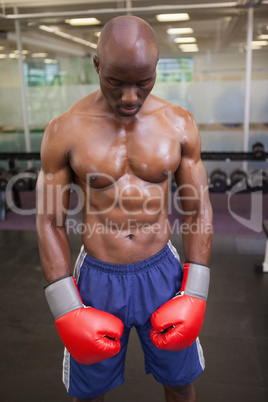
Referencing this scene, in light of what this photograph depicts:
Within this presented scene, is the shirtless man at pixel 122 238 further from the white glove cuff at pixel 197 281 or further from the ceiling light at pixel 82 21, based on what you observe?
the ceiling light at pixel 82 21

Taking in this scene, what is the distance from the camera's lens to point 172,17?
506 cm

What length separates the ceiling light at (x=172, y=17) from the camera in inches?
198

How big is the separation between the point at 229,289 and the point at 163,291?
1.55 m

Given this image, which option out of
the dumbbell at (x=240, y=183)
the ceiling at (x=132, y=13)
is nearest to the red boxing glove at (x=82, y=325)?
the dumbbell at (x=240, y=183)

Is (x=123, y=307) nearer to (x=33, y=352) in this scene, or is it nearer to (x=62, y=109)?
(x=33, y=352)

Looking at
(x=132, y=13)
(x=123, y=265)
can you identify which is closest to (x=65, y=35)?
(x=132, y=13)

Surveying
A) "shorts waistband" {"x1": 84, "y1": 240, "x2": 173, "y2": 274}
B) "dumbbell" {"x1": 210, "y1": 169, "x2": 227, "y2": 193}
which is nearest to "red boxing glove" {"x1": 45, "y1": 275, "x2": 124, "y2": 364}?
"shorts waistband" {"x1": 84, "y1": 240, "x2": 173, "y2": 274}

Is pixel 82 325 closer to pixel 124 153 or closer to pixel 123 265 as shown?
pixel 123 265

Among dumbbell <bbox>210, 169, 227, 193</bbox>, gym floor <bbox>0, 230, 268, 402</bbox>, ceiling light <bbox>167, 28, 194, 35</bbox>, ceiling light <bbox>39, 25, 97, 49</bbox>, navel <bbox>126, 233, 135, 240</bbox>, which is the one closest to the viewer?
navel <bbox>126, 233, 135, 240</bbox>

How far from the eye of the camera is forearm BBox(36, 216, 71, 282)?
3.87 ft

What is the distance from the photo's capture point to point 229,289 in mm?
2645

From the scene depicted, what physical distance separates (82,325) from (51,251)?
0.81ft

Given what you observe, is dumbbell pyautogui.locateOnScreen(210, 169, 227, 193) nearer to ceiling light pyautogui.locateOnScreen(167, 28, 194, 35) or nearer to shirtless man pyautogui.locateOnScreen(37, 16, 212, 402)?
ceiling light pyautogui.locateOnScreen(167, 28, 194, 35)

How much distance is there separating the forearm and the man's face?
0.43m
